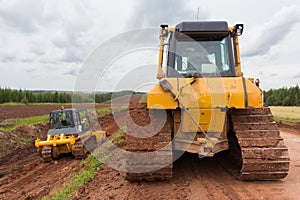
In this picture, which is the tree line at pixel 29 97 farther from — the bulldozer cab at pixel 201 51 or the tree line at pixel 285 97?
the bulldozer cab at pixel 201 51

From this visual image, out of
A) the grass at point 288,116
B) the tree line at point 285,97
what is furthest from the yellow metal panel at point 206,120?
the tree line at point 285,97

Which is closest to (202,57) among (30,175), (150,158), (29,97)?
(150,158)

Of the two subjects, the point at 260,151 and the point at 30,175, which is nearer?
the point at 260,151

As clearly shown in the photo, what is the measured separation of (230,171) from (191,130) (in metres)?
1.32

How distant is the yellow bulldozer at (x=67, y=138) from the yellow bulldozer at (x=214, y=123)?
5569mm

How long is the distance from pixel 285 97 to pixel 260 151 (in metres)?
57.8

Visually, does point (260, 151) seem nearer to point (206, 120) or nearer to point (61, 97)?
point (206, 120)

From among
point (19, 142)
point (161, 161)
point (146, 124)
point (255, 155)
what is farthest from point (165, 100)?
point (19, 142)

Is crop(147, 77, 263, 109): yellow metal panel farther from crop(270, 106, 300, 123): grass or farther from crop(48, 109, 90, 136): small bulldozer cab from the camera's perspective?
crop(270, 106, 300, 123): grass

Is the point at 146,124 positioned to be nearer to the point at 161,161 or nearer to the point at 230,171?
the point at 161,161

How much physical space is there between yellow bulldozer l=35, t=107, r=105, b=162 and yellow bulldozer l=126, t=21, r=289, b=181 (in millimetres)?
5569

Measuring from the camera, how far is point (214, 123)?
5707 mm

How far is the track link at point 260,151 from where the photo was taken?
5195 mm

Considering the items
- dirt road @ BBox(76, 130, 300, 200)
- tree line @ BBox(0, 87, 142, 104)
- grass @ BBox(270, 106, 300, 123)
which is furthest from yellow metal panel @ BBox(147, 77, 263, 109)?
tree line @ BBox(0, 87, 142, 104)
